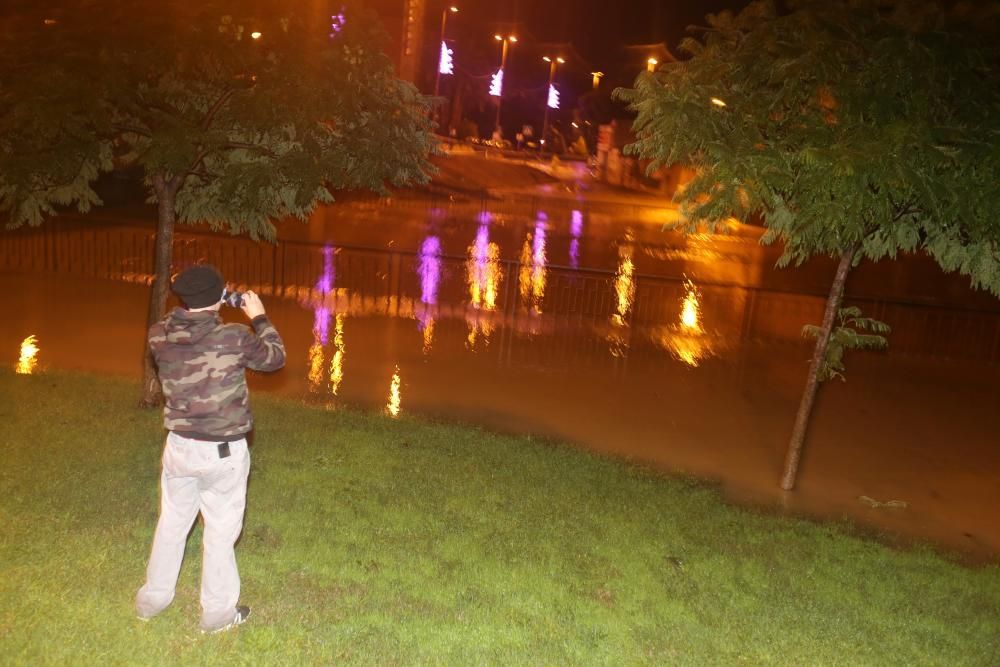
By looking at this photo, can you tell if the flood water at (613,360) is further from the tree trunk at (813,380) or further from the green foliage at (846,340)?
the green foliage at (846,340)

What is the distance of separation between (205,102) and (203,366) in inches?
191

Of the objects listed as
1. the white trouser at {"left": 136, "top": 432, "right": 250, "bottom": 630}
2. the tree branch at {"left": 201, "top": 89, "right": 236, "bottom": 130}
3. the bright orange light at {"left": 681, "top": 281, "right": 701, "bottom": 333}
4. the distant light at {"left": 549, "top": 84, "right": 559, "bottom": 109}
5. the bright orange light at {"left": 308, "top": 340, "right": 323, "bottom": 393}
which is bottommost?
the bright orange light at {"left": 308, "top": 340, "right": 323, "bottom": 393}

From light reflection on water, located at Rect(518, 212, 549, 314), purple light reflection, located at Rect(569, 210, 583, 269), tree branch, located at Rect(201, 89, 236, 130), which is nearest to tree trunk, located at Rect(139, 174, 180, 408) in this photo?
tree branch, located at Rect(201, 89, 236, 130)

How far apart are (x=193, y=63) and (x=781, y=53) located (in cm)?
501

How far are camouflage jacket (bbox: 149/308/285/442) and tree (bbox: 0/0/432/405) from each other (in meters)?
3.57

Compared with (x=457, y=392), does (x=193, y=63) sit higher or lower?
higher

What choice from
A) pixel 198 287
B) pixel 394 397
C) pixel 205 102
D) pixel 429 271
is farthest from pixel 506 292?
pixel 198 287

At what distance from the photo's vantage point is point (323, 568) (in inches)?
222

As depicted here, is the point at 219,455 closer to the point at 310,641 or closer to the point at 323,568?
the point at 310,641

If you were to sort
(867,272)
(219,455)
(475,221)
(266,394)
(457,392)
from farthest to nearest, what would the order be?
1. (475,221)
2. (867,272)
3. (457,392)
4. (266,394)
5. (219,455)

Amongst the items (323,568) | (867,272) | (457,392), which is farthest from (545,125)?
(323,568)

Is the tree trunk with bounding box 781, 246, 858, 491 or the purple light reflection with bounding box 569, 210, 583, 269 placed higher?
the tree trunk with bounding box 781, 246, 858, 491

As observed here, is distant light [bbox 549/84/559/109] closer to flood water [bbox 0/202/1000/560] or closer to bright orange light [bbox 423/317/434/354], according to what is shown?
flood water [bbox 0/202/1000/560]

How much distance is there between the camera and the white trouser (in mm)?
4395
